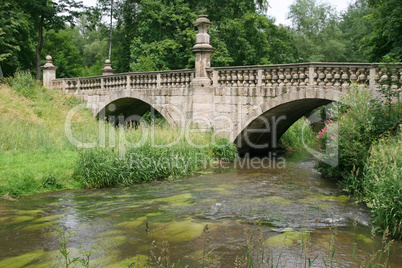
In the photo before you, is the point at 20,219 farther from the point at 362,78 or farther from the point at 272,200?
the point at 362,78

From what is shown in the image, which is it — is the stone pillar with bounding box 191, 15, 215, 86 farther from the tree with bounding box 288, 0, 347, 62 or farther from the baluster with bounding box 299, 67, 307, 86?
the tree with bounding box 288, 0, 347, 62

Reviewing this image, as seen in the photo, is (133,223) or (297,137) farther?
(297,137)

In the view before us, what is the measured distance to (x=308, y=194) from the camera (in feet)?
30.7

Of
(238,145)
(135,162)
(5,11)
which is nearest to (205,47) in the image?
(238,145)

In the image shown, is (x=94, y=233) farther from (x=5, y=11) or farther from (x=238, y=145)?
(x=5, y=11)

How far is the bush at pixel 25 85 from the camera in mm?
18672

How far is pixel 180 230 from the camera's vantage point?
6.72m

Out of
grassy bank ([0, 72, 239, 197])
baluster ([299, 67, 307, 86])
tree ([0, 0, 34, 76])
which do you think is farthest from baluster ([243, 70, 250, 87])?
tree ([0, 0, 34, 76])

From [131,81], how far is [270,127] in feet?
21.4

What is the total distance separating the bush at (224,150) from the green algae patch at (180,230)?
6904mm

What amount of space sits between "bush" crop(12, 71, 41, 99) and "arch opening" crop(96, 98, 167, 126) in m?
3.17

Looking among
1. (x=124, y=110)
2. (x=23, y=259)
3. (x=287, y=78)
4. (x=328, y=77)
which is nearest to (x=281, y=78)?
(x=287, y=78)

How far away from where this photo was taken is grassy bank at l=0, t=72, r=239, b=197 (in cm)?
985

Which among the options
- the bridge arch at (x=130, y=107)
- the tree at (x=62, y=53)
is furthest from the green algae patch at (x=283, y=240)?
the tree at (x=62, y=53)
